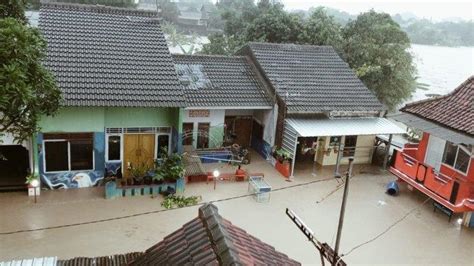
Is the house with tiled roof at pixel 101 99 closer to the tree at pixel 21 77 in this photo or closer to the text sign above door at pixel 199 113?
the text sign above door at pixel 199 113

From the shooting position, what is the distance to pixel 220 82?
19.8 metres

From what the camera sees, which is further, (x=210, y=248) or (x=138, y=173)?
(x=138, y=173)

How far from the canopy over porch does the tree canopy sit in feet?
19.4

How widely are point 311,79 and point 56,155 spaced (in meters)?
11.6

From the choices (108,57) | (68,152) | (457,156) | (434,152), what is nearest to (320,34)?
(434,152)

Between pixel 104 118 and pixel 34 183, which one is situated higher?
pixel 104 118

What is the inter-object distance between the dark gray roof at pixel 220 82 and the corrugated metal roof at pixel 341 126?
1.90 metres

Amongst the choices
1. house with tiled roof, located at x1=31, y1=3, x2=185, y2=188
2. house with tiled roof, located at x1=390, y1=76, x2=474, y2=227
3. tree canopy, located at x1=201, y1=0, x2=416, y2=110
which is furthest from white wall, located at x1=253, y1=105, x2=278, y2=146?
tree canopy, located at x1=201, y1=0, x2=416, y2=110

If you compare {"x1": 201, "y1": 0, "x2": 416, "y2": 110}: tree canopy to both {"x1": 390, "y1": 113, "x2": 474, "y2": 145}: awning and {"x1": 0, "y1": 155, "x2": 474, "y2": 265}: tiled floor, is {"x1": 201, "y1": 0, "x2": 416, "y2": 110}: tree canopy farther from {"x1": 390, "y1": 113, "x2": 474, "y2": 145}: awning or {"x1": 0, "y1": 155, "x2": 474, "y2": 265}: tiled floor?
{"x1": 0, "y1": 155, "x2": 474, "y2": 265}: tiled floor

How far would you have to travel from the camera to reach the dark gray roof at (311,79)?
759 inches

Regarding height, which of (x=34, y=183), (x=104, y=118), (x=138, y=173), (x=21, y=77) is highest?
(x=21, y=77)

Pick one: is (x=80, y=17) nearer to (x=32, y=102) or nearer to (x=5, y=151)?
(x=5, y=151)

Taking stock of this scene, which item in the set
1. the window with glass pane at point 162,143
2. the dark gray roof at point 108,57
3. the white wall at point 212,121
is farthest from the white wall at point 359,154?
the dark gray roof at point 108,57

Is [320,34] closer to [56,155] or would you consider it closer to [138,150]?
[138,150]
